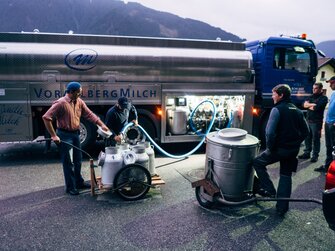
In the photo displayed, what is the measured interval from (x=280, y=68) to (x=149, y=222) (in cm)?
602

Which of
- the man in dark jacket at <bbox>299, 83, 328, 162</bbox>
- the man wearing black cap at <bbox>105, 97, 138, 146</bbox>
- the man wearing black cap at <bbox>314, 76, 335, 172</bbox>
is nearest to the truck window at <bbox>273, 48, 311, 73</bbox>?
the man in dark jacket at <bbox>299, 83, 328, 162</bbox>

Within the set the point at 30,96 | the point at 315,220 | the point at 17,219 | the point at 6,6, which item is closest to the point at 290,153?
the point at 315,220

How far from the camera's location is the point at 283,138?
396cm

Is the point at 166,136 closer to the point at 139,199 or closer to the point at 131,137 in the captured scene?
the point at 131,137

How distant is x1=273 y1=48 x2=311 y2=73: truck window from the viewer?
26.3 ft

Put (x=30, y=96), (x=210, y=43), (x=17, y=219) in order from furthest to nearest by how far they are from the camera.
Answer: (x=210, y=43)
(x=30, y=96)
(x=17, y=219)

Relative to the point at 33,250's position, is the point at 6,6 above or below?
above

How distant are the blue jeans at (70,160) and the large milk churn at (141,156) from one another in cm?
97

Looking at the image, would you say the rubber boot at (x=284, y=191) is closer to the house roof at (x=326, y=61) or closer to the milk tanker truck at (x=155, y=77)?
the milk tanker truck at (x=155, y=77)

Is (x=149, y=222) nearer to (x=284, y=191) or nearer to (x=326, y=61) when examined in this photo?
(x=284, y=191)

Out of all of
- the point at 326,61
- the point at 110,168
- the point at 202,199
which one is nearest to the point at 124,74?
the point at 110,168

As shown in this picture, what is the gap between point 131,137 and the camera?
7148 mm

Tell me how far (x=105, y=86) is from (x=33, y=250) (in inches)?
169

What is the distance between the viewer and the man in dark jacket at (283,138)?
3928 millimetres
